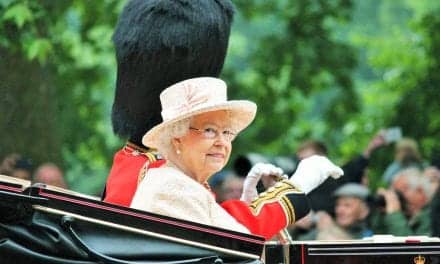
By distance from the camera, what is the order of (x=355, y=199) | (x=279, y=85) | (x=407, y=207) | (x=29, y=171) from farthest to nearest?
1. (x=279, y=85)
2. (x=407, y=207)
3. (x=29, y=171)
4. (x=355, y=199)

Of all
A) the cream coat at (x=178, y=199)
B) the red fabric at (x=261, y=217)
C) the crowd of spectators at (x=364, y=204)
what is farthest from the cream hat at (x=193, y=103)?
the crowd of spectators at (x=364, y=204)

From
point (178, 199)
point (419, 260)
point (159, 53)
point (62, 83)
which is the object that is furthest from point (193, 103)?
point (62, 83)

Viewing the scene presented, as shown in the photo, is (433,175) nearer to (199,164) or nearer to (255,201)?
(255,201)

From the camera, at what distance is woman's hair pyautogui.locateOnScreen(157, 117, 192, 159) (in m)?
5.65

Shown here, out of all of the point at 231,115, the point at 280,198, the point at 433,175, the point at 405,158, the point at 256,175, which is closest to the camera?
the point at 231,115

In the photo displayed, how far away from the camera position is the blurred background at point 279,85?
1296 centimetres

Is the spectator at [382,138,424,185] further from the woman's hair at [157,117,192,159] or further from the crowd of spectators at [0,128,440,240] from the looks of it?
the woman's hair at [157,117,192,159]

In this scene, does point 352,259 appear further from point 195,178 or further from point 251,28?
point 251,28

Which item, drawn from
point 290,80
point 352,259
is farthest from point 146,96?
point 290,80

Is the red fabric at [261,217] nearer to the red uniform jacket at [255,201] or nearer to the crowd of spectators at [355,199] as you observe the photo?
the red uniform jacket at [255,201]

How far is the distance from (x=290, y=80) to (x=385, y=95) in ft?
6.71

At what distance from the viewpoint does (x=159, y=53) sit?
249 inches

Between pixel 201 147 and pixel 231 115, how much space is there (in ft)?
0.59

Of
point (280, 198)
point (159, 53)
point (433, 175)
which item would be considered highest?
point (433, 175)
